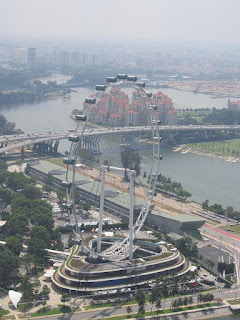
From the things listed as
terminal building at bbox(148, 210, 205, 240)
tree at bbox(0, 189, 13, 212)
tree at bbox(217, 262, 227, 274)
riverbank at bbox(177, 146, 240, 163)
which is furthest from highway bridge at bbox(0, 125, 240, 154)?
tree at bbox(217, 262, 227, 274)

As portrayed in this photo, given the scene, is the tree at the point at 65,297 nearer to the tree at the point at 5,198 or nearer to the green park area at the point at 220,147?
the tree at the point at 5,198

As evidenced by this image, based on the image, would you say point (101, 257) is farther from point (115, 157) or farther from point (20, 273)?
point (115, 157)

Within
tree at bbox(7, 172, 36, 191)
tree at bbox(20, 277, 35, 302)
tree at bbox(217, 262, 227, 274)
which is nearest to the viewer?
tree at bbox(20, 277, 35, 302)

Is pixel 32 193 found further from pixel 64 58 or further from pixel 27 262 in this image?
pixel 64 58

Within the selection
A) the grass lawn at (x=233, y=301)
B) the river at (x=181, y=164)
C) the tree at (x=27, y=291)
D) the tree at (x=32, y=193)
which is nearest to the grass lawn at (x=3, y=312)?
the tree at (x=27, y=291)

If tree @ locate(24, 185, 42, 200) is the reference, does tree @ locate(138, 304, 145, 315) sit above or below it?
below

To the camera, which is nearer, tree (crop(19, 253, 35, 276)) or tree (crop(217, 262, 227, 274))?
tree (crop(19, 253, 35, 276))

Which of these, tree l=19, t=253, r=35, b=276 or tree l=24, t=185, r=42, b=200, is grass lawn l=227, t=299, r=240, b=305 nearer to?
tree l=19, t=253, r=35, b=276

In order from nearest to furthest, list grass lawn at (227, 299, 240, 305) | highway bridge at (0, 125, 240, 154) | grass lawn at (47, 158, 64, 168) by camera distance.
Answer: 1. grass lawn at (227, 299, 240, 305)
2. grass lawn at (47, 158, 64, 168)
3. highway bridge at (0, 125, 240, 154)
